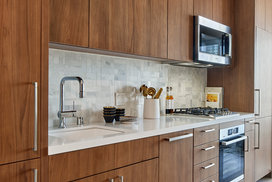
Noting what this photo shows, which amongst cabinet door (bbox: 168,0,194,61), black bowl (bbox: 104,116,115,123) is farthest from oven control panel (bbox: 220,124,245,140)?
black bowl (bbox: 104,116,115,123)

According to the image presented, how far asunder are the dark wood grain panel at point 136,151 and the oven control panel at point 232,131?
3.37 ft

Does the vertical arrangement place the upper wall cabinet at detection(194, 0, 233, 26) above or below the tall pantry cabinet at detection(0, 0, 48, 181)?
above

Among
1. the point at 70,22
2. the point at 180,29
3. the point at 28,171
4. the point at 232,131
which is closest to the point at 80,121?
the point at 70,22

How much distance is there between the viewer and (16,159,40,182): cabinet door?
1100mm

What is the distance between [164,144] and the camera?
1870mm

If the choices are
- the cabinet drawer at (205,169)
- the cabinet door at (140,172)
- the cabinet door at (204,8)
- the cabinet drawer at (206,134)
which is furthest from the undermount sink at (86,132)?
the cabinet door at (204,8)

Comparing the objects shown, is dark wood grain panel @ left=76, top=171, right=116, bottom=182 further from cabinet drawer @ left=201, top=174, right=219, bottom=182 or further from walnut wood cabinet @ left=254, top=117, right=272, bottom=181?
walnut wood cabinet @ left=254, top=117, right=272, bottom=181

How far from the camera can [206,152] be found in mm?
2332

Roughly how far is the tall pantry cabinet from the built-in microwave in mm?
1786

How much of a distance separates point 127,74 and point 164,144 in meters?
0.84

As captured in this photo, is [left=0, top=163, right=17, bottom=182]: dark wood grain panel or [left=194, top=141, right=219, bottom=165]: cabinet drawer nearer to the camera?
[left=0, top=163, right=17, bottom=182]: dark wood grain panel

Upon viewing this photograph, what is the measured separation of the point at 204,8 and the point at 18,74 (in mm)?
2206

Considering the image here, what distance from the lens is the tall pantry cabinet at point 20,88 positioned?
107 cm

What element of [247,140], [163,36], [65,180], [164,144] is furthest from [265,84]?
[65,180]
